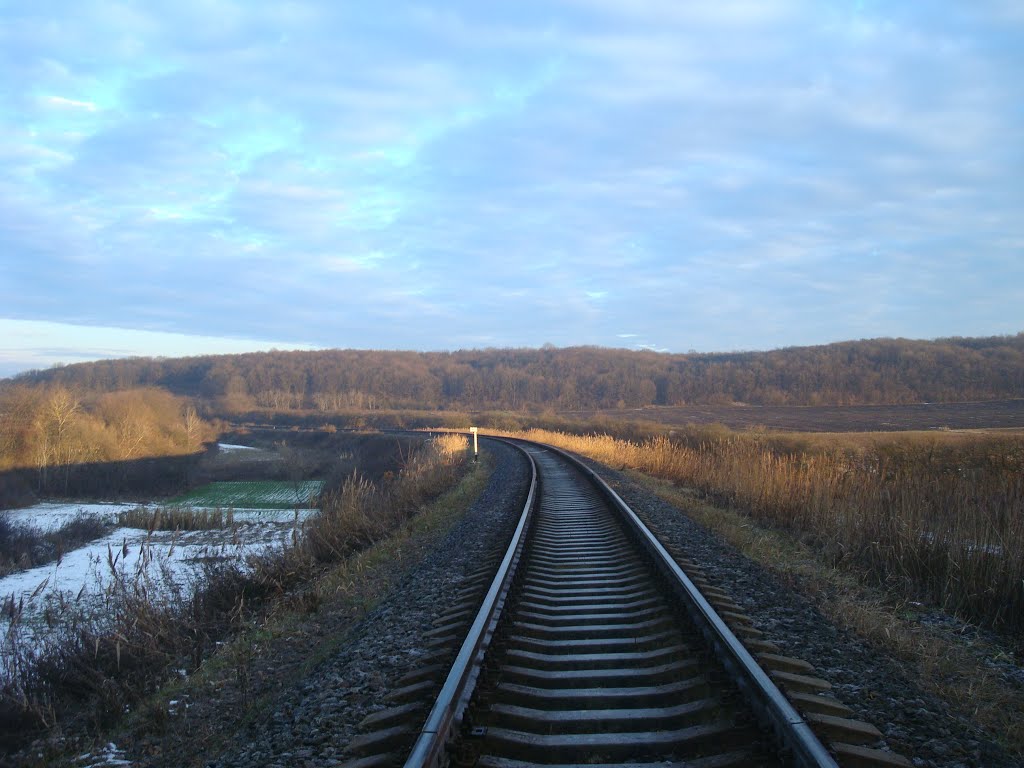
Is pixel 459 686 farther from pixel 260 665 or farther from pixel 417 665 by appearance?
pixel 260 665

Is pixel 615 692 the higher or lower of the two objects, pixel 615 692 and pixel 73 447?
the higher

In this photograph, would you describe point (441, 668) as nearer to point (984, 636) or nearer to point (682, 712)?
point (682, 712)

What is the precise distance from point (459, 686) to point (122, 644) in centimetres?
390

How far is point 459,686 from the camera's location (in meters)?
3.40

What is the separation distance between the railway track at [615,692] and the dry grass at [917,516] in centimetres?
262

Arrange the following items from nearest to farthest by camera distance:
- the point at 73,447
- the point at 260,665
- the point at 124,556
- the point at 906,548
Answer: the point at 260,665 → the point at 906,548 → the point at 124,556 → the point at 73,447

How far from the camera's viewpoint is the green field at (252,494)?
3041 cm

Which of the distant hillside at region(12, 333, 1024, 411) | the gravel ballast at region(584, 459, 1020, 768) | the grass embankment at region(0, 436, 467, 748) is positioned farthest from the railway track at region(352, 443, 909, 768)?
the distant hillside at region(12, 333, 1024, 411)

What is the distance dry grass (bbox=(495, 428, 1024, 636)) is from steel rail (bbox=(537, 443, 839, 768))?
2.84m

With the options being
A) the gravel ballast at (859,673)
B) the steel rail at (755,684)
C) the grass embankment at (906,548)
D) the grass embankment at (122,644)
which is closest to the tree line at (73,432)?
the grass embankment at (122,644)

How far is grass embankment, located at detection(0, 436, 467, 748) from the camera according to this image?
489 centimetres

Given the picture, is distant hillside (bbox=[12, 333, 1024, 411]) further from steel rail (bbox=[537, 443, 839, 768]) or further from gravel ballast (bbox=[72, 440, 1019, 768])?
steel rail (bbox=[537, 443, 839, 768])

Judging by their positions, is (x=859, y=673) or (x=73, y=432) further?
(x=73, y=432)

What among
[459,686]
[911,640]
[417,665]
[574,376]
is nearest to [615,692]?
[459,686]
